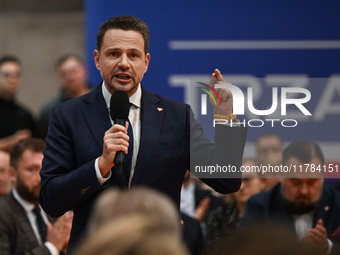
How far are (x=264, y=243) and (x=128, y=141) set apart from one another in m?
1.23

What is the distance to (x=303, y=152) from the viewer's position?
3814 millimetres

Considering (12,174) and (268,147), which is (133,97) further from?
(268,147)

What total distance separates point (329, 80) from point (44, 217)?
249 cm

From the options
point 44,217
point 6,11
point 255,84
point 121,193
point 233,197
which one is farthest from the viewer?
point 6,11

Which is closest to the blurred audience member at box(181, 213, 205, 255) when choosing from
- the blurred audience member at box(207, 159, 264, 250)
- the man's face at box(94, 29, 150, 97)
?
the blurred audience member at box(207, 159, 264, 250)

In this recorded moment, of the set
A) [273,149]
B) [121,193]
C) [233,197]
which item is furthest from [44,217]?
[121,193]

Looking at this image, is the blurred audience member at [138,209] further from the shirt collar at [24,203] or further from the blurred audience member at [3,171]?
the blurred audience member at [3,171]

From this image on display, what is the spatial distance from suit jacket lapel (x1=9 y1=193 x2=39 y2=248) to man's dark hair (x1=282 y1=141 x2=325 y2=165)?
188 centimetres

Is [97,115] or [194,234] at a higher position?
[97,115]

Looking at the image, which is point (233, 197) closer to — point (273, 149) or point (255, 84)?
point (273, 149)

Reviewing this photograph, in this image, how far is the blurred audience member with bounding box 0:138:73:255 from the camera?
3.57m

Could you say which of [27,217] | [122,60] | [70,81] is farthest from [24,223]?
[70,81]

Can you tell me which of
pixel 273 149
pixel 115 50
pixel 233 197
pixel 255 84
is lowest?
pixel 233 197

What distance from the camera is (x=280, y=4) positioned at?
4270mm
